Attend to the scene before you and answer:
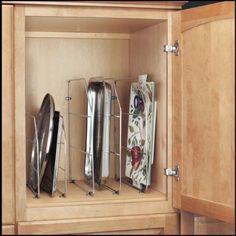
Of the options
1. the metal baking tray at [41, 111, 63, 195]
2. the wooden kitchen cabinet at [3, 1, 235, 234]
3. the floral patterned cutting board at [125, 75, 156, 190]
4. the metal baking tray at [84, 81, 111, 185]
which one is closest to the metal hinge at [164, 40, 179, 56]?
the wooden kitchen cabinet at [3, 1, 235, 234]

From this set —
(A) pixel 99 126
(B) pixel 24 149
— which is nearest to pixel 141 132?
(A) pixel 99 126

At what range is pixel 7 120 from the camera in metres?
1.62

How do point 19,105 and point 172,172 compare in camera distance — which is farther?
point 172,172

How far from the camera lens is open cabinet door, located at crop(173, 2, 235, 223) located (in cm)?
150

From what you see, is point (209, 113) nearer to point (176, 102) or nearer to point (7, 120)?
point (176, 102)

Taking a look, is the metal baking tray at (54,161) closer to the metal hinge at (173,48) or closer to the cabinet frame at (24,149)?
the cabinet frame at (24,149)

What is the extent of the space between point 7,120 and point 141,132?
0.44 meters

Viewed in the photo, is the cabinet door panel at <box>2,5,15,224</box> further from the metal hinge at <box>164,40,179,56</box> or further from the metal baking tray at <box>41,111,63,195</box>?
the metal hinge at <box>164,40,179,56</box>

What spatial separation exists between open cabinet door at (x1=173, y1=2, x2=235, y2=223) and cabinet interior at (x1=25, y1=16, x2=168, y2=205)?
0.43 ft

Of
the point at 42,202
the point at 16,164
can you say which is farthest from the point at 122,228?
the point at 16,164

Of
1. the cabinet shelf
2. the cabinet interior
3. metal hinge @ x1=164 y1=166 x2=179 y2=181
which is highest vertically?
the cabinet interior

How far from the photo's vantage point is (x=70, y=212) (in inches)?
65.9

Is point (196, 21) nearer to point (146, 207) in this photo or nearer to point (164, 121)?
point (164, 121)

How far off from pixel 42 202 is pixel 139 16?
573 millimetres
